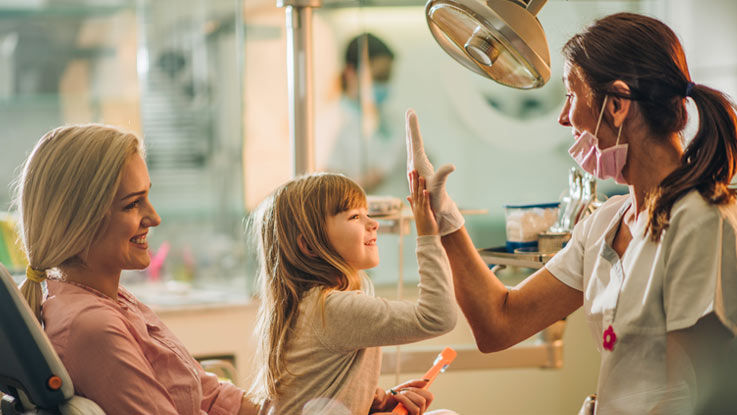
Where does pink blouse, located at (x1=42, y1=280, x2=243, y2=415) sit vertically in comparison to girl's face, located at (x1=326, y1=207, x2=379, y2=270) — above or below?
below

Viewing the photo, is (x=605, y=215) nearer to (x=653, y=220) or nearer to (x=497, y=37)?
(x=653, y=220)

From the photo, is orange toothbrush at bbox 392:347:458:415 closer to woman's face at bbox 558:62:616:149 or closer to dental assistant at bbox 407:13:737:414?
dental assistant at bbox 407:13:737:414

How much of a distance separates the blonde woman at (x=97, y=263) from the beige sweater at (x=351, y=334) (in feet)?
0.69

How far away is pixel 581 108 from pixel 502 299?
1.50 ft

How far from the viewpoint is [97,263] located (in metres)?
1.28

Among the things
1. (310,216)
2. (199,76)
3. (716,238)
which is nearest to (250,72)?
(199,76)

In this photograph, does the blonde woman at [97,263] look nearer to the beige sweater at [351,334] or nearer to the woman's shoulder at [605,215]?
the beige sweater at [351,334]

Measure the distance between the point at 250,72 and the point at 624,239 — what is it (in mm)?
2145

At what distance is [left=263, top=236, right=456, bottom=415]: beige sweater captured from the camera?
1.41 m

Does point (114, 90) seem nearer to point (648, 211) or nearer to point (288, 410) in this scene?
point (288, 410)

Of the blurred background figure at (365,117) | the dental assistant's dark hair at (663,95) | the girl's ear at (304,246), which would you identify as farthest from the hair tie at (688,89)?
the blurred background figure at (365,117)

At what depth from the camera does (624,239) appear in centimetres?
147

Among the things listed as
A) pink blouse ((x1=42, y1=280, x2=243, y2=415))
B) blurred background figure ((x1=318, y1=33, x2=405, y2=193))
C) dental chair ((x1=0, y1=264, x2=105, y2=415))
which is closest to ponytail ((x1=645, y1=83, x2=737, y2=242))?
pink blouse ((x1=42, y1=280, x2=243, y2=415))

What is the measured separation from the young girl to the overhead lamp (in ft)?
0.87
